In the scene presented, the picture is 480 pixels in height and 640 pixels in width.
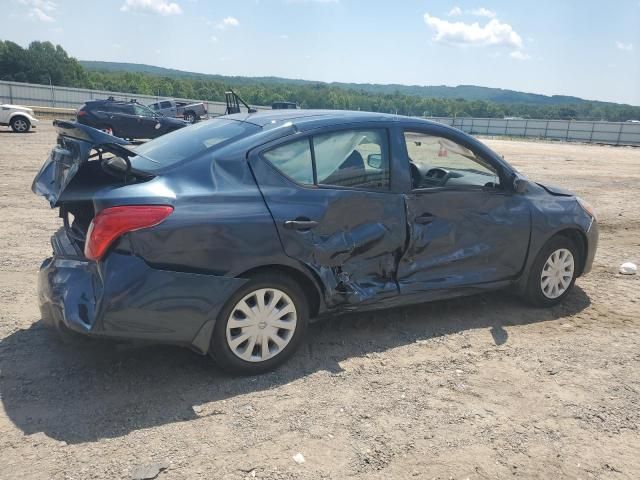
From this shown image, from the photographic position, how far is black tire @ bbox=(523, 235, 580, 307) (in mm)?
4969

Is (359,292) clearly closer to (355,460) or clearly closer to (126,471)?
(355,460)

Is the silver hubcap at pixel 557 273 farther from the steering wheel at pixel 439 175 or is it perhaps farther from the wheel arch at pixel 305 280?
the wheel arch at pixel 305 280

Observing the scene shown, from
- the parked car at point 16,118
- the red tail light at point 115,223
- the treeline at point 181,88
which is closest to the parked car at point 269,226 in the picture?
the red tail light at point 115,223

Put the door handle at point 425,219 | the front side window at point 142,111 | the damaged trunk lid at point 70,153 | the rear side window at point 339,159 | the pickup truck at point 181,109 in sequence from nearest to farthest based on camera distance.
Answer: the damaged trunk lid at point 70,153 → the rear side window at point 339,159 → the door handle at point 425,219 → the front side window at point 142,111 → the pickup truck at point 181,109

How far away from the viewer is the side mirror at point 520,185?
4738 mm

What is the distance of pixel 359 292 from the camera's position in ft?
13.1

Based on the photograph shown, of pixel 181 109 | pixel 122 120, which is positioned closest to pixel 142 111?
pixel 122 120

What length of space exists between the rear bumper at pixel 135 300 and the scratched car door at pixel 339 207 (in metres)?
0.60

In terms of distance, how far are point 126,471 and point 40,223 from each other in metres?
5.57

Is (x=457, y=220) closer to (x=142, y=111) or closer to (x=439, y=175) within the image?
(x=439, y=175)

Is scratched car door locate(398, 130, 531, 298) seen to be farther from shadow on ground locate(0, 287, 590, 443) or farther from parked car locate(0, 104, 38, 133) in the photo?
parked car locate(0, 104, 38, 133)

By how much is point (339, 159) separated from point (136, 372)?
6.50 feet

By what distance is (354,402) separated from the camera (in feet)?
11.3

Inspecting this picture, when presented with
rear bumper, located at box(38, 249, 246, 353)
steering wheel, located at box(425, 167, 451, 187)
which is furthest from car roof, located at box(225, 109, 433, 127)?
rear bumper, located at box(38, 249, 246, 353)
